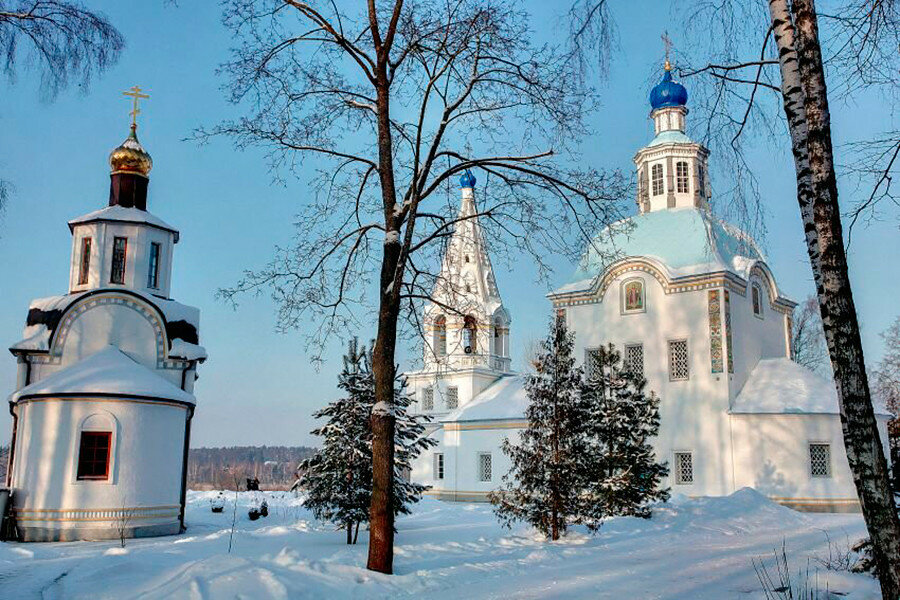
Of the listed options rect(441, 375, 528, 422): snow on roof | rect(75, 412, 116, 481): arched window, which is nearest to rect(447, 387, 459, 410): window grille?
rect(441, 375, 528, 422): snow on roof

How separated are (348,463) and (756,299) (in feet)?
62.2

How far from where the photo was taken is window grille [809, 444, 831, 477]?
Answer: 79.2ft

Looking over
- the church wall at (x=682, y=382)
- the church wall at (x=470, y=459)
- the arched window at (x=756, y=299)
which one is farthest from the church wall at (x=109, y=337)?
the arched window at (x=756, y=299)

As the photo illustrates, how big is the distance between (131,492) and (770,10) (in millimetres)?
15488

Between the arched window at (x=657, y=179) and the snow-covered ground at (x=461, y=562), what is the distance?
14422 mm

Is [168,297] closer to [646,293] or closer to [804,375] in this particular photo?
[646,293]

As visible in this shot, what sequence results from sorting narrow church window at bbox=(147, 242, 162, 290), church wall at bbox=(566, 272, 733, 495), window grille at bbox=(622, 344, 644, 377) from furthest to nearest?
window grille at bbox=(622, 344, 644, 377) → church wall at bbox=(566, 272, 733, 495) → narrow church window at bbox=(147, 242, 162, 290)

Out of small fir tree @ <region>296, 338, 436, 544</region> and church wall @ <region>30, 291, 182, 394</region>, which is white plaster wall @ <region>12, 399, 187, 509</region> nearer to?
church wall @ <region>30, 291, 182, 394</region>

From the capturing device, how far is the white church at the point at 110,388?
1683 cm

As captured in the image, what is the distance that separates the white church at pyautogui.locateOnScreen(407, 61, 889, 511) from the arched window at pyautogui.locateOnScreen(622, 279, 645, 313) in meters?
0.03

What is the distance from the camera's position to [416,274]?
1131 cm

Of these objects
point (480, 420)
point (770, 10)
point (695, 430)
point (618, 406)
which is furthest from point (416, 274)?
point (480, 420)

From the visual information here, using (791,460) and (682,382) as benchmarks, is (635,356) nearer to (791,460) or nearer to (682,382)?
(682,382)

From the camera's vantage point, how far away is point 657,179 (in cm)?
3122
